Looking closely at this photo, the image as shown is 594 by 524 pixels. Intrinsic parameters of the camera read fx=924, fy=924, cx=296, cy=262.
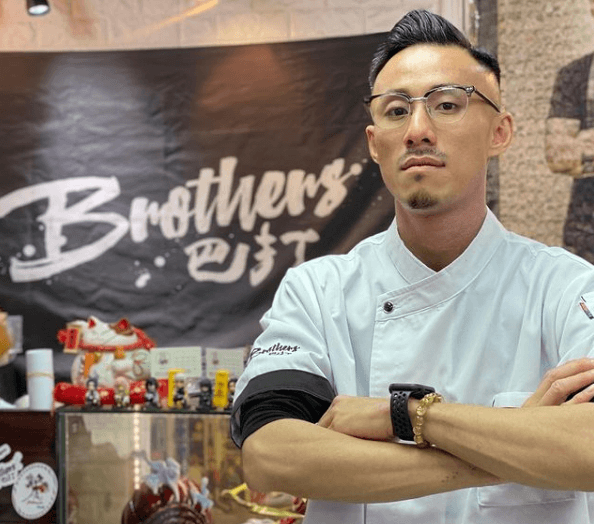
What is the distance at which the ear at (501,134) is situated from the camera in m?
1.62

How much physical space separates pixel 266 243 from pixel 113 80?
93cm

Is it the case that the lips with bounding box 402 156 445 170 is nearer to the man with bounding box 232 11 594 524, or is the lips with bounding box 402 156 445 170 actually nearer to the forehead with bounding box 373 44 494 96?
the man with bounding box 232 11 594 524

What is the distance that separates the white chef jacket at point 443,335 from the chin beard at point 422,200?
5.1 inches

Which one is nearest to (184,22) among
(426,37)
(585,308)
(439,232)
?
(426,37)

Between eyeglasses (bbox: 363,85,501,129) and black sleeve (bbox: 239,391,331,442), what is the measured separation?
18.7 inches

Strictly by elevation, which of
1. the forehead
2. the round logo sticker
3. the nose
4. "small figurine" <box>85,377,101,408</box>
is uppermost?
the forehead

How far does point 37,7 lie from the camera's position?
3.74 metres

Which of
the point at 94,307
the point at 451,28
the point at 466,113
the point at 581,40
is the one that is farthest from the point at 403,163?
the point at 94,307

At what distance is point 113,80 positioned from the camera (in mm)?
3799

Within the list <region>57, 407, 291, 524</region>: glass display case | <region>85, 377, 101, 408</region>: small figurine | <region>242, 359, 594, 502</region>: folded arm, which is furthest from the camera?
<region>85, 377, 101, 408</region>: small figurine

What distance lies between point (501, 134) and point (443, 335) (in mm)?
380

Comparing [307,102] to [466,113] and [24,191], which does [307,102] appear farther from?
[466,113]

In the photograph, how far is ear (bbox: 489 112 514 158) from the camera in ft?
5.32

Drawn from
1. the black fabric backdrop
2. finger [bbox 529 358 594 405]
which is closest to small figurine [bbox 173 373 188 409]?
the black fabric backdrop
